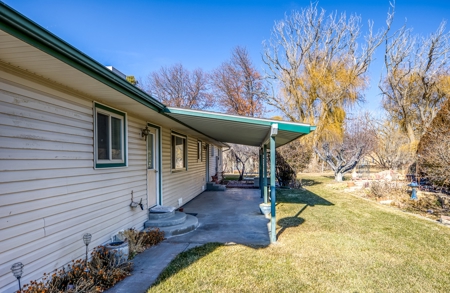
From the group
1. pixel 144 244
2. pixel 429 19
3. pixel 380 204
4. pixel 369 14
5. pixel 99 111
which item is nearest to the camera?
pixel 99 111

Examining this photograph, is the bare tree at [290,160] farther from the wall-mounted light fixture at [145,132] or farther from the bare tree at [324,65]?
the wall-mounted light fixture at [145,132]

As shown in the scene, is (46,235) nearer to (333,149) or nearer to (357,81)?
(333,149)

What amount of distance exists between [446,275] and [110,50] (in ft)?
73.3

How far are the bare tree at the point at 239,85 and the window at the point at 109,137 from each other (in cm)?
1907

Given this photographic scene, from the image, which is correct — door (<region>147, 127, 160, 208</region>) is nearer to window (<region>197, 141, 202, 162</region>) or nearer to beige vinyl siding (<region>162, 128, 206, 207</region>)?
beige vinyl siding (<region>162, 128, 206, 207</region>)

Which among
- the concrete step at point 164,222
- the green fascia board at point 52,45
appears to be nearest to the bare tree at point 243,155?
the concrete step at point 164,222

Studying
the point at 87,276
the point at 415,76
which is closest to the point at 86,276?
the point at 87,276

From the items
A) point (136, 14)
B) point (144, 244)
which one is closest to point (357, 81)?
point (136, 14)

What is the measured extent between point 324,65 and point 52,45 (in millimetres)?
17724

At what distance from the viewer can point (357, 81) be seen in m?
16.9

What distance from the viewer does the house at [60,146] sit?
8.04 ft

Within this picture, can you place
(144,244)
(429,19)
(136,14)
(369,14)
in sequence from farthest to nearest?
(369,14), (429,19), (136,14), (144,244)

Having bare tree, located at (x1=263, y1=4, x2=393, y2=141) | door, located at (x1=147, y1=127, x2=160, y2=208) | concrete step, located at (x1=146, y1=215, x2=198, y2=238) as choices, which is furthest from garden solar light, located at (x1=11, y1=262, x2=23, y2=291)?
bare tree, located at (x1=263, y1=4, x2=393, y2=141)

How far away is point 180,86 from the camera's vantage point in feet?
92.9
